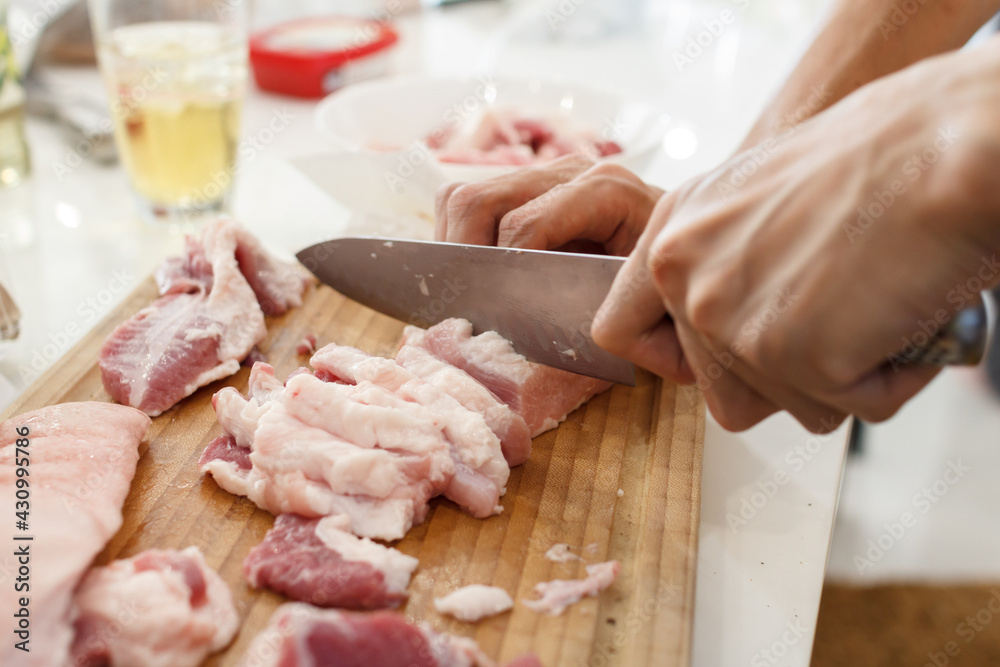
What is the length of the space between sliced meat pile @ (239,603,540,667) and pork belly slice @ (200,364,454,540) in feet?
0.79

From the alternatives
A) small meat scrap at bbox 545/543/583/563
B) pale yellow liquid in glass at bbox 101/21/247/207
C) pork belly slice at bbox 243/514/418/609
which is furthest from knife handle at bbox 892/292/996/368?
pale yellow liquid in glass at bbox 101/21/247/207

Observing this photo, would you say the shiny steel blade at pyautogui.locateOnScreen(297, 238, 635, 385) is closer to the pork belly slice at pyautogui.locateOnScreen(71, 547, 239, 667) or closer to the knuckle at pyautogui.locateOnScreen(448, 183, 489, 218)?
the knuckle at pyautogui.locateOnScreen(448, 183, 489, 218)

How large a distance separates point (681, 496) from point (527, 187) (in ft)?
2.78

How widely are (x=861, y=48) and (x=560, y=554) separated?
55.8 inches

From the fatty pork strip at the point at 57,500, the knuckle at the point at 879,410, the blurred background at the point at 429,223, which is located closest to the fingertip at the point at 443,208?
the blurred background at the point at 429,223

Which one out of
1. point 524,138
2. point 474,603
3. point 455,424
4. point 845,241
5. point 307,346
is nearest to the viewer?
point 845,241

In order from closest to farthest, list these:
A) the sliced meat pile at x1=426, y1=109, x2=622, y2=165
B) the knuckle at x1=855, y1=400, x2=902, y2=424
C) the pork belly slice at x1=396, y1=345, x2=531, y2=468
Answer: the knuckle at x1=855, y1=400, x2=902, y2=424, the pork belly slice at x1=396, y1=345, x2=531, y2=468, the sliced meat pile at x1=426, y1=109, x2=622, y2=165

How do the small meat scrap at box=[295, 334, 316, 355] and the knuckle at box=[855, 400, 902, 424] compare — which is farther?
the small meat scrap at box=[295, 334, 316, 355]

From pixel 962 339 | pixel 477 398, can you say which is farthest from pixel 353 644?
pixel 962 339

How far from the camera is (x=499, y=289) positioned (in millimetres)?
1802

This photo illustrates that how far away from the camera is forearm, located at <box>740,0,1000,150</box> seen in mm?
1894

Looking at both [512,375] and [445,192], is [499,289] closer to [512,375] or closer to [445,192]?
[512,375]

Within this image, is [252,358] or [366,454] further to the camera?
[252,358]

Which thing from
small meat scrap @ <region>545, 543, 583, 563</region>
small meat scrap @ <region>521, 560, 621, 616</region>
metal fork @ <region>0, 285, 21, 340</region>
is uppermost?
small meat scrap @ <region>521, 560, 621, 616</region>
